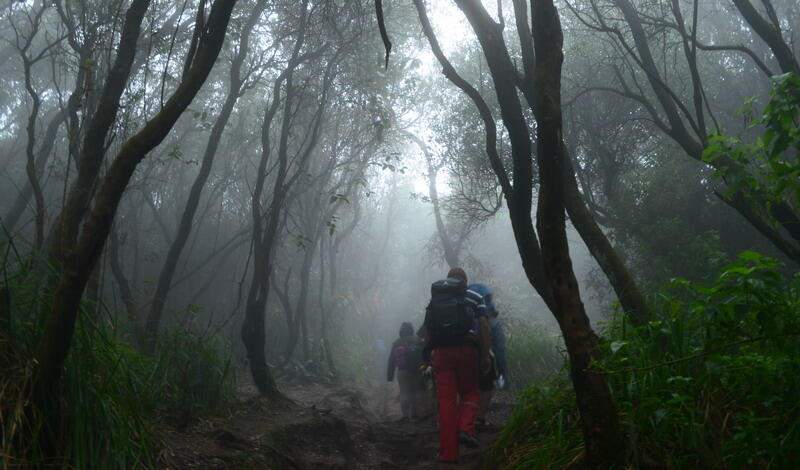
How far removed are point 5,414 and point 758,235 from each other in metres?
14.5

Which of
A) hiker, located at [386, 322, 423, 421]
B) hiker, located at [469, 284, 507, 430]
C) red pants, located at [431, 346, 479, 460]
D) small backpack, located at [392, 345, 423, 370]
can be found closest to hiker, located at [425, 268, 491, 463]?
red pants, located at [431, 346, 479, 460]

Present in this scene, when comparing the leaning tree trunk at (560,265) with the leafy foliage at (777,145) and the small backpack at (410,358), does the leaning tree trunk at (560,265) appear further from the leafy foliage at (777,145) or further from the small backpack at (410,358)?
the small backpack at (410,358)

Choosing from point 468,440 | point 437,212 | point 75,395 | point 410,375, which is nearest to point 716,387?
point 468,440

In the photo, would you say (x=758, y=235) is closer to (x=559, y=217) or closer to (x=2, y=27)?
(x=559, y=217)

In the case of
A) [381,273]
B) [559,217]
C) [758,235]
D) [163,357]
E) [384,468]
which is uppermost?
[381,273]

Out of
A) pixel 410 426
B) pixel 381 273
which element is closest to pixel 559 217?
pixel 410 426

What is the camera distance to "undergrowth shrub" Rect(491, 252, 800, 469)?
270cm

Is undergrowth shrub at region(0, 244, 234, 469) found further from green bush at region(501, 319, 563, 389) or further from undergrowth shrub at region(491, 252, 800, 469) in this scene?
green bush at region(501, 319, 563, 389)

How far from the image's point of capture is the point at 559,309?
306cm

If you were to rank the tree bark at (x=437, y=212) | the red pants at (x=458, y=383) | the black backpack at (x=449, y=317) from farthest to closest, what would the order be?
the tree bark at (x=437, y=212)
the black backpack at (x=449, y=317)
the red pants at (x=458, y=383)

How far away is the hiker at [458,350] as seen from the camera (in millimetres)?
6027

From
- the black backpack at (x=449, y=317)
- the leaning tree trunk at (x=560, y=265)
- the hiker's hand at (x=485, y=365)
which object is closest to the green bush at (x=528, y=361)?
the hiker's hand at (x=485, y=365)

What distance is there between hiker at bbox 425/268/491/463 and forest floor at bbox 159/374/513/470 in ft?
1.40

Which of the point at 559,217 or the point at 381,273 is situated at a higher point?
the point at 381,273
